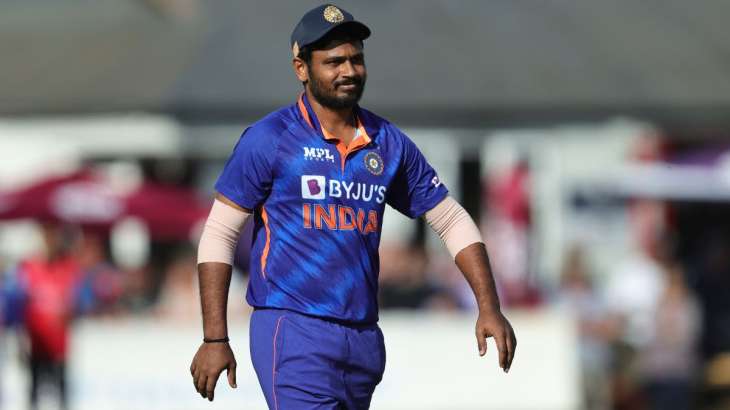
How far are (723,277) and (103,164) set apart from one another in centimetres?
1007

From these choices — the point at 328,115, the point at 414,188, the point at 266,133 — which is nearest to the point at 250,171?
the point at 266,133

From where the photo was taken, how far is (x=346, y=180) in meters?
6.04

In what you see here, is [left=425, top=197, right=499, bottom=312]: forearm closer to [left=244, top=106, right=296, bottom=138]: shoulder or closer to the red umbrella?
[left=244, top=106, right=296, bottom=138]: shoulder

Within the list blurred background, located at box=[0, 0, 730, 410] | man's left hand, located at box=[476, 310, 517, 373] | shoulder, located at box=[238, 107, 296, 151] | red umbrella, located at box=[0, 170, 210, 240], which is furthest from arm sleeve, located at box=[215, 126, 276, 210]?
red umbrella, located at box=[0, 170, 210, 240]

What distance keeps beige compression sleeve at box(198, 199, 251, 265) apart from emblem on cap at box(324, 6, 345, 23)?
77 cm

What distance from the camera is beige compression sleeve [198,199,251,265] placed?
601 cm

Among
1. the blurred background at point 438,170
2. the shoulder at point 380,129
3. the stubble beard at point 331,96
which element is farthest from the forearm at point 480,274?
the blurred background at point 438,170

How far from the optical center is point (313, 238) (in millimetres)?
6023

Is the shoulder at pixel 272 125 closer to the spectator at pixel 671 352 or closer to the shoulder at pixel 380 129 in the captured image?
the shoulder at pixel 380 129

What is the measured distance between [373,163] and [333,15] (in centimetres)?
57

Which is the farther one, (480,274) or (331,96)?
(480,274)

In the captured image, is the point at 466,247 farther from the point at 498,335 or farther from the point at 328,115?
the point at 328,115

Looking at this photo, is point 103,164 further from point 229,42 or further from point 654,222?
point 654,222

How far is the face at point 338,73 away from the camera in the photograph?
5.96 meters
